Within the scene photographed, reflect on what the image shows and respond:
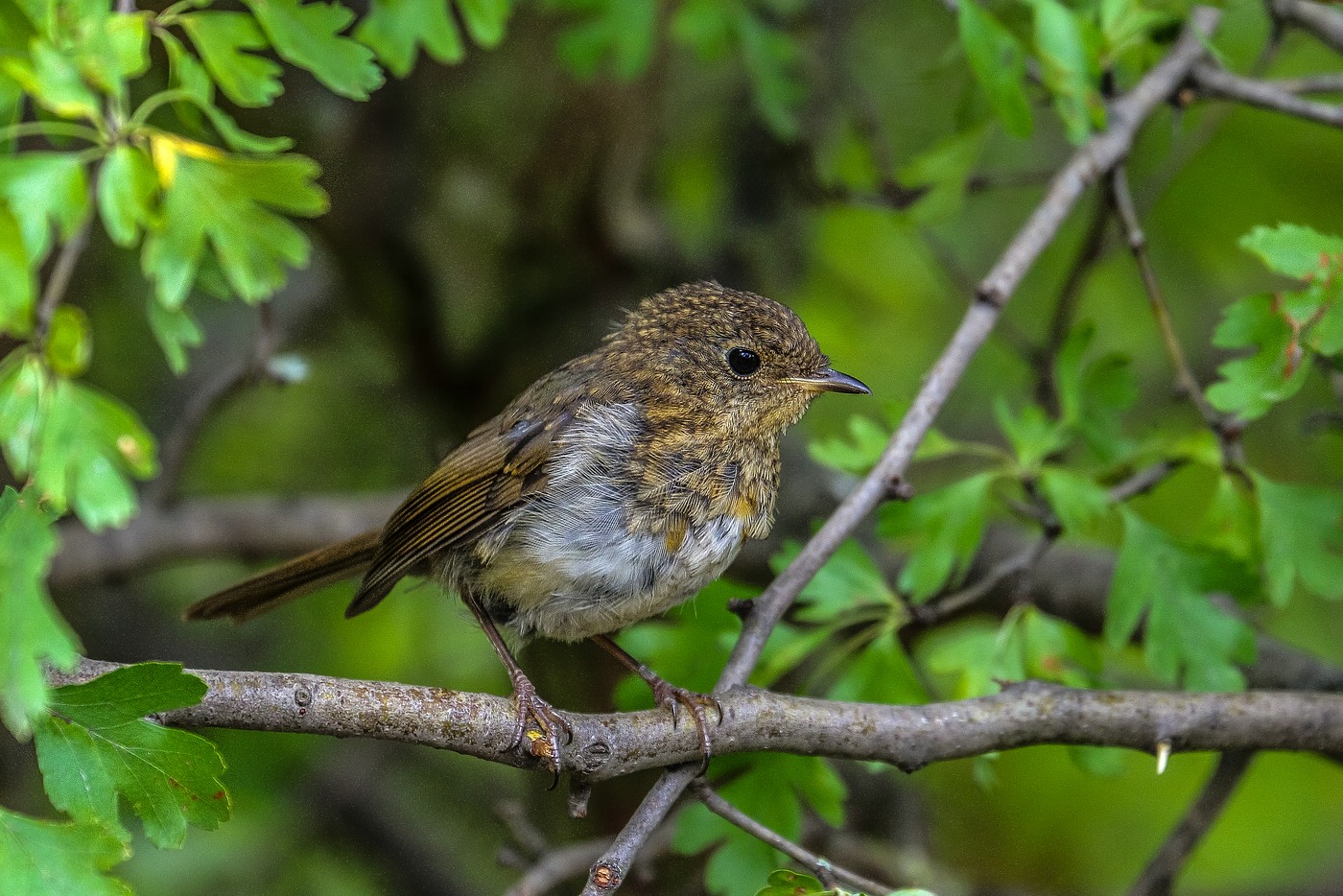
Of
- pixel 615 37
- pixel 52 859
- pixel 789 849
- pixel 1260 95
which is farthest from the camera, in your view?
pixel 615 37

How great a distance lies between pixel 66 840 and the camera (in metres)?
2.22

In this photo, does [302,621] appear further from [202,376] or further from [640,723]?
[640,723]

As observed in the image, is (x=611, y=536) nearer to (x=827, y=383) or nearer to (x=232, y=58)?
(x=827, y=383)

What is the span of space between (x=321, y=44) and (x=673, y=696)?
1729mm

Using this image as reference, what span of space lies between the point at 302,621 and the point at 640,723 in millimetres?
3575

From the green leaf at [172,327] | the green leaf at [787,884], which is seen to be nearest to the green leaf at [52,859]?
the green leaf at [172,327]

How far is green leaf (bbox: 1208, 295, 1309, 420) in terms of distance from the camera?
10.6 ft

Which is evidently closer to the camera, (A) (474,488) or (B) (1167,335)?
(A) (474,488)

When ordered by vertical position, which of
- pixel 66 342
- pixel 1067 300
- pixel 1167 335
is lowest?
pixel 1067 300

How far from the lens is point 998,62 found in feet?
11.9

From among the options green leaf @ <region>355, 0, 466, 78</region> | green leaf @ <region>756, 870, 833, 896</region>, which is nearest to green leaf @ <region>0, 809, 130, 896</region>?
green leaf @ <region>756, 870, 833, 896</region>

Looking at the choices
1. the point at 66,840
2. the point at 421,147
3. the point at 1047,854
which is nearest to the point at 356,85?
the point at 66,840

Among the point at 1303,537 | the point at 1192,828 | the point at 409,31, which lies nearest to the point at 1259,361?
the point at 1303,537

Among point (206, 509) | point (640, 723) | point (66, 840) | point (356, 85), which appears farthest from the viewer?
point (206, 509)
